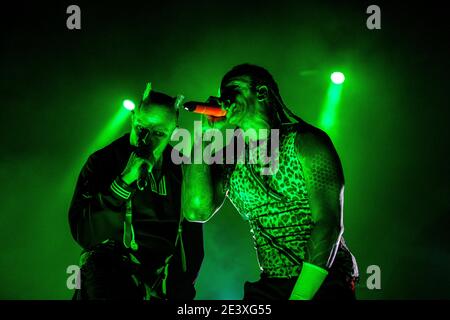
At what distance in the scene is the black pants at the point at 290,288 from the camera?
1987 millimetres

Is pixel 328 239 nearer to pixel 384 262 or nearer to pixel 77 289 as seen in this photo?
pixel 77 289

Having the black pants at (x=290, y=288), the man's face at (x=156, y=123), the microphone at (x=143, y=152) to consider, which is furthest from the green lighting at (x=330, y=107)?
the black pants at (x=290, y=288)

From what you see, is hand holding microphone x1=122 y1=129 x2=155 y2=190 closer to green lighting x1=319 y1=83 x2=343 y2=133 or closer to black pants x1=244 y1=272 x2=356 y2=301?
black pants x1=244 y1=272 x2=356 y2=301

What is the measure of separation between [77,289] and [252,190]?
970 millimetres

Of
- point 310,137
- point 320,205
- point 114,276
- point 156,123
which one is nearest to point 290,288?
point 320,205

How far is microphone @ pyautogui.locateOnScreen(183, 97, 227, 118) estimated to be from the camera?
2139 millimetres

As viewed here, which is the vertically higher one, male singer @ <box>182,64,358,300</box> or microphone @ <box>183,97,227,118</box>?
microphone @ <box>183,97,227,118</box>

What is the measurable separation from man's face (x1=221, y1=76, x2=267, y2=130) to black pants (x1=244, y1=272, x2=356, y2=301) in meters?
0.73

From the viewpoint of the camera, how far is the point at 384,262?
4238 mm

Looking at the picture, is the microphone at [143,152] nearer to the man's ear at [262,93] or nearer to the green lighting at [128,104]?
the man's ear at [262,93]

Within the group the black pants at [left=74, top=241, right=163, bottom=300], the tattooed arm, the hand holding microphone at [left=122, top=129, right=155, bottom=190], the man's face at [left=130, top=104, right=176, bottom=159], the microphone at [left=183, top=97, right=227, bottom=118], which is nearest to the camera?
the tattooed arm

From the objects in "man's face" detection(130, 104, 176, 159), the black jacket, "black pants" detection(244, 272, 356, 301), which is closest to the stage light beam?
the black jacket

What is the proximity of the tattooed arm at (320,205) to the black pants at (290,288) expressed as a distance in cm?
9

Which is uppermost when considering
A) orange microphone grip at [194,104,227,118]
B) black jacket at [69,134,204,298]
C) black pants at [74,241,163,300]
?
orange microphone grip at [194,104,227,118]
